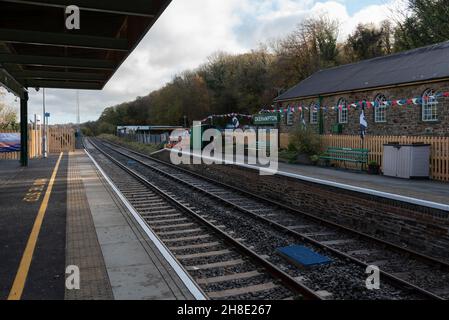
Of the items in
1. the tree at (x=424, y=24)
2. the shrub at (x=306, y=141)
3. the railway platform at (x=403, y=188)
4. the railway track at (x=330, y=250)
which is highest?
the tree at (x=424, y=24)

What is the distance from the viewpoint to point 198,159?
69.3ft

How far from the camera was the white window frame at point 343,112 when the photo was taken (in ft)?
86.4

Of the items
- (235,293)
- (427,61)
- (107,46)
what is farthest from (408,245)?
(427,61)

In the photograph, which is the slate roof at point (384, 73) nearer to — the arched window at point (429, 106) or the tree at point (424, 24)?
the arched window at point (429, 106)

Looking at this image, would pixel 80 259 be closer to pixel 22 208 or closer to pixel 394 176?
pixel 22 208

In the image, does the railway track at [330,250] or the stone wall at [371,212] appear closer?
the railway track at [330,250]

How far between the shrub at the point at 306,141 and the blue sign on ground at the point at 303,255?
12.6 meters

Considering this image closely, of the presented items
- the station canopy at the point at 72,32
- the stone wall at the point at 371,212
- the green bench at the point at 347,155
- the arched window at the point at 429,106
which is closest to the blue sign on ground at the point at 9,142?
the station canopy at the point at 72,32

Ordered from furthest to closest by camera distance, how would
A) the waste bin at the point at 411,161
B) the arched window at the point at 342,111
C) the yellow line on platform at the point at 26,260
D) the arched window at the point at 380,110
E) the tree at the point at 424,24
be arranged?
the tree at the point at 424,24 → the arched window at the point at 342,111 → the arched window at the point at 380,110 → the waste bin at the point at 411,161 → the yellow line on platform at the point at 26,260

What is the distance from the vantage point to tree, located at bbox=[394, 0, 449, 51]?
3416cm

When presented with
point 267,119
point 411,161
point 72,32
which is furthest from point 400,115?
point 72,32
